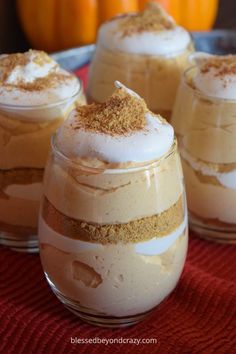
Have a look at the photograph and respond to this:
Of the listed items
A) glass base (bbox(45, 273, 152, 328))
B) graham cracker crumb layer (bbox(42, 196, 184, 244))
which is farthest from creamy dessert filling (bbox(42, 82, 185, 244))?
glass base (bbox(45, 273, 152, 328))

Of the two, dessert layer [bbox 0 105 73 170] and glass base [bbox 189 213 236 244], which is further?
glass base [bbox 189 213 236 244]

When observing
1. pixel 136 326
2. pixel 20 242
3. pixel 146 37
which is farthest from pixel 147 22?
pixel 136 326

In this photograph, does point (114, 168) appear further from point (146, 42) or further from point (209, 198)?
point (146, 42)

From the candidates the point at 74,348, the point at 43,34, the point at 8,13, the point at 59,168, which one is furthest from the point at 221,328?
the point at 8,13

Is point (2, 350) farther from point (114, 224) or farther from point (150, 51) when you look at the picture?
point (150, 51)

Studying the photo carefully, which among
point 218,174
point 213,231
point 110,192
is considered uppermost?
point 110,192

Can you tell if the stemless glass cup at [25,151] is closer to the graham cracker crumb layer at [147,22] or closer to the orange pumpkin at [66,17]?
the graham cracker crumb layer at [147,22]

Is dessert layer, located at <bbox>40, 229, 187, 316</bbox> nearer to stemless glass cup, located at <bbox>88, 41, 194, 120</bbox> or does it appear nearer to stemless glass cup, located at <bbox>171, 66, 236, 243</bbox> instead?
stemless glass cup, located at <bbox>171, 66, 236, 243</bbox>

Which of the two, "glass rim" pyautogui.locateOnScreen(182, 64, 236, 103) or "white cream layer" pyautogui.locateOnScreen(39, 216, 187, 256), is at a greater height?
"glass rim" pyautogui.locateOnScreen(182, 64, 236, 103)
